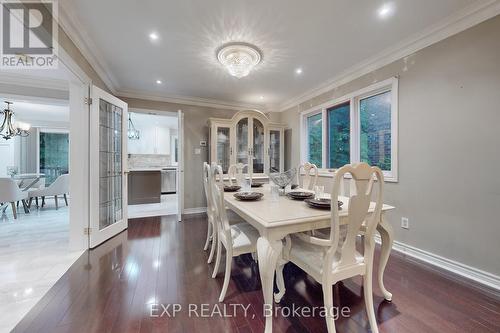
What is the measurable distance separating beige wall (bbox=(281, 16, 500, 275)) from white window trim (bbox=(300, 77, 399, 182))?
0.23ft

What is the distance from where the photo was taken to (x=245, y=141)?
4.11 m

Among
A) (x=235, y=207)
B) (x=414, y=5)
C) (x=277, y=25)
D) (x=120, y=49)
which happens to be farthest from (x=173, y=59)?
(x=414, y=5)

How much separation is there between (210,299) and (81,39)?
2871 millimetres

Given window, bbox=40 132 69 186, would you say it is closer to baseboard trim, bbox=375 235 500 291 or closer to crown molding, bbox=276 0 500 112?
crown molding, bbox=276 0 500 112

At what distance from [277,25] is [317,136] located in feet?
7.64

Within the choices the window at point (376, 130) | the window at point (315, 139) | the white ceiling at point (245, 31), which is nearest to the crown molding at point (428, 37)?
the white ceiling at point (245, 31)

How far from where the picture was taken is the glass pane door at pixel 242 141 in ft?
13.3

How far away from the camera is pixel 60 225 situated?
3318mm

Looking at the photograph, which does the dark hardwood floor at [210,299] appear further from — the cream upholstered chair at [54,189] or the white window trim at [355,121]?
the cream upholstered chair at [54,189]

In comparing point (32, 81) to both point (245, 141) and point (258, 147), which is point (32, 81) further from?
point (258, 147)

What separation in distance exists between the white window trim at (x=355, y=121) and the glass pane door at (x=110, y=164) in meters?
3.32

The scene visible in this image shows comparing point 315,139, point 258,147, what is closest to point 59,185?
point 258,147

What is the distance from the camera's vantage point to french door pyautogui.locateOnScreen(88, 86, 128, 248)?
2502mm

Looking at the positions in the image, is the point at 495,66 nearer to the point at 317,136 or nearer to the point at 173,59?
the point at 317,136
